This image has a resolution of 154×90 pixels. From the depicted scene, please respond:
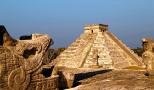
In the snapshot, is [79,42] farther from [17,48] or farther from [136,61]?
[17,48]

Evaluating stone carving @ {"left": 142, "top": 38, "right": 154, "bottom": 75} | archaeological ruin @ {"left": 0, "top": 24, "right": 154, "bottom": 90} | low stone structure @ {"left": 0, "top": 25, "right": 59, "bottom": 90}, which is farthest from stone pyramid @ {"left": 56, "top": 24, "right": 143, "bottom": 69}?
low stone structure @ {"left": 0, "top": 25, "right": 59, "bottom": 90}

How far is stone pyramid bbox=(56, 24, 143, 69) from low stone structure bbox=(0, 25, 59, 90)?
2034 centimetres

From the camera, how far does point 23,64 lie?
7270 mm

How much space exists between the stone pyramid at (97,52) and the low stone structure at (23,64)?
2034 centimetres

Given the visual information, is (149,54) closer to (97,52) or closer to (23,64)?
(23,64)

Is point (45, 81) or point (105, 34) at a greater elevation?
point (105, 34)

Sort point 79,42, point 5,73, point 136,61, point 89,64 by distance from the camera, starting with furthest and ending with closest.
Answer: point 79,42
point 136,61
point 89,64
point 5,73

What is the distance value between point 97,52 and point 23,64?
2259 cm

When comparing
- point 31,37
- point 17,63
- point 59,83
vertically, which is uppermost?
point 31,37

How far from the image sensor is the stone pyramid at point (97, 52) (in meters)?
29.0

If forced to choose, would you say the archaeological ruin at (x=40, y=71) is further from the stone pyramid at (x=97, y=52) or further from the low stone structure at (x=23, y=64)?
the stone pyramid at (x=97, y=52)

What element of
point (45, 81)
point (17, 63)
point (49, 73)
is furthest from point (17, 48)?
point (49, 73)

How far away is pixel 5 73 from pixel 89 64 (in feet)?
71.0

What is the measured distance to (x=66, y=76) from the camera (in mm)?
8664
